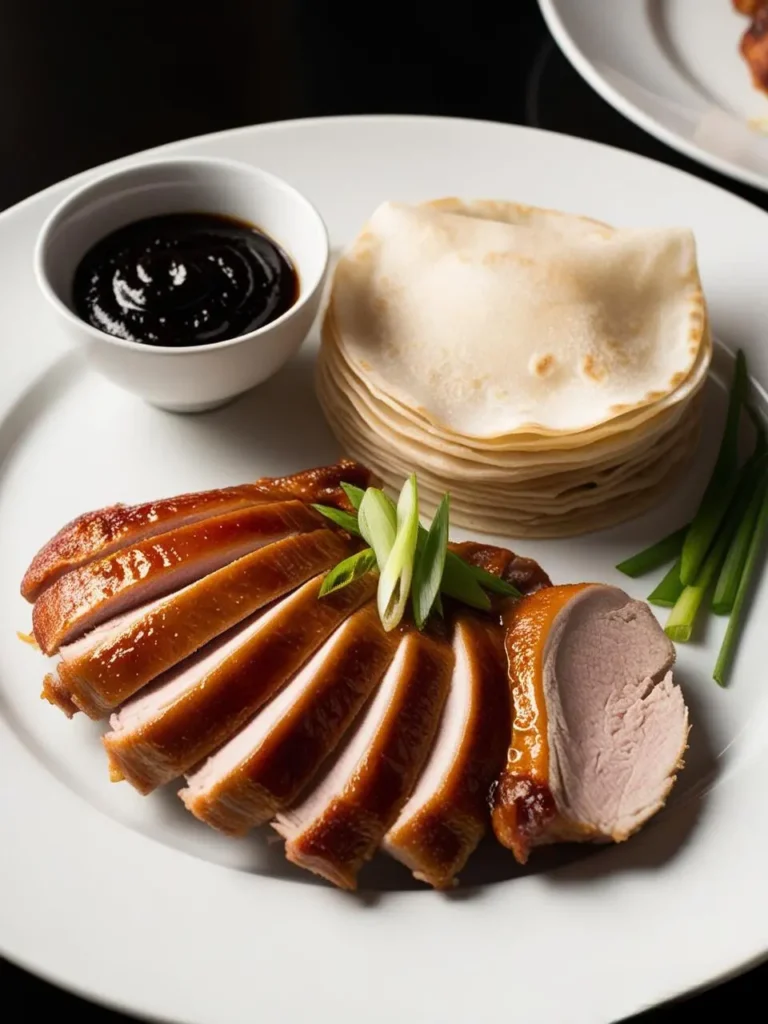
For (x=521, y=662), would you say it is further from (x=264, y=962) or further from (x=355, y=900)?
(x=264, y=962)

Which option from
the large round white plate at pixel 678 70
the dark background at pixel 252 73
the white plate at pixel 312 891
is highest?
the large round white plate at pixel 678 70

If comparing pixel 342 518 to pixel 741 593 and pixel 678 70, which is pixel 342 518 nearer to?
pixel 741 593

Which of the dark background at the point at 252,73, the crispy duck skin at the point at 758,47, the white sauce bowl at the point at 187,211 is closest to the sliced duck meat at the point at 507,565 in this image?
the white sauce bowl at the point at 187,211

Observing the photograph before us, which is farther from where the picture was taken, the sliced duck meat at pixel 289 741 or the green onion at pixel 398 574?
the green onion at pixel 398 574

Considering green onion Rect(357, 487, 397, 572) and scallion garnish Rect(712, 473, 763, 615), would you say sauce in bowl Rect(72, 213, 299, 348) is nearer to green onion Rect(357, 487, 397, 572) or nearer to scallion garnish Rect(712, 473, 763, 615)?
green onion Rect(357, 487, 397, 572)

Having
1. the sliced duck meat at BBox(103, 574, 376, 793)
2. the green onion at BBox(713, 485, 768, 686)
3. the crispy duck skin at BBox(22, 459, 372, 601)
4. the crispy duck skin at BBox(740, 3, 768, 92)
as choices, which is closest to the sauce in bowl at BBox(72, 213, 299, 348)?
the crispy duck skin at BBox(22, 459, 372, 601)

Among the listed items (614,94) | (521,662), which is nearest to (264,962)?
(521,662)

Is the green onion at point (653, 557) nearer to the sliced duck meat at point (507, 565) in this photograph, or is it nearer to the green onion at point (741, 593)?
the green onion at point (741, 593)
